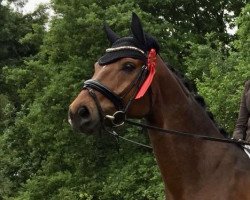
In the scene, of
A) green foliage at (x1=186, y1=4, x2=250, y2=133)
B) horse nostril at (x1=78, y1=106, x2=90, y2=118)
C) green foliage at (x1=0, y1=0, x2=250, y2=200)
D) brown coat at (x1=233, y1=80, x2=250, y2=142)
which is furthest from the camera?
green foliage at (x1=0, y1=0, x2=250, y2=200)

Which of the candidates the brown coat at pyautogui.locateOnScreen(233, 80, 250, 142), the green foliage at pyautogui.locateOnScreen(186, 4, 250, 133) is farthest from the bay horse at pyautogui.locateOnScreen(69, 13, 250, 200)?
the green foliage at pyautogui.locateOnScreen(186, 4, 250, 133)

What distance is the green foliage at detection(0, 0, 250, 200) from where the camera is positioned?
2008cm

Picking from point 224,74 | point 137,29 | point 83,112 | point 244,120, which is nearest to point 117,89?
point 83,112

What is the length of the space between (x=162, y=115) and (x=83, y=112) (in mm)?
741

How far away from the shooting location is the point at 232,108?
1515cm

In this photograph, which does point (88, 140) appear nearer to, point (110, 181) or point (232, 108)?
point (110, 181)

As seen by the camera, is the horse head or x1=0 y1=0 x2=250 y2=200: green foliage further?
x1=0 y1=0 x2=250 y2=200: green foliage

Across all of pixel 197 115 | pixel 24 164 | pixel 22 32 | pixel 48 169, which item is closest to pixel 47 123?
pixel 48 169

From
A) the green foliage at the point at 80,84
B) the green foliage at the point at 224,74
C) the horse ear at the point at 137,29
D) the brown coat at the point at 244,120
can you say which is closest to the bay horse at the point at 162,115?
the horse ear at the point at 137,29

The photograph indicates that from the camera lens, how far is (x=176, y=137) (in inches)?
203

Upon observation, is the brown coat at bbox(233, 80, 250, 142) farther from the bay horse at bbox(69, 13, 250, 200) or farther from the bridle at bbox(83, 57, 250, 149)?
the bridle at bbox(83, 57, 250, 149)

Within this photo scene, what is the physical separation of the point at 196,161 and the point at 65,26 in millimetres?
17848

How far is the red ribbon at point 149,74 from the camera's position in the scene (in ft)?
16.5

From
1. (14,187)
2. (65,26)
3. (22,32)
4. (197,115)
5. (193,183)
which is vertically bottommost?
(193,183)
